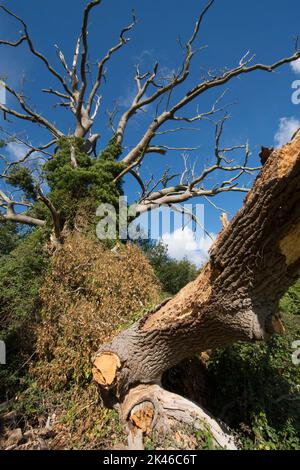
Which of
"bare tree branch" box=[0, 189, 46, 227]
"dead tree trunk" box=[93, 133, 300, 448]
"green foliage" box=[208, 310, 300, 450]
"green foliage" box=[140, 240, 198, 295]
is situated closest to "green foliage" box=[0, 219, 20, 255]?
"bare tree branch" box=[0, 189, 46, 227]

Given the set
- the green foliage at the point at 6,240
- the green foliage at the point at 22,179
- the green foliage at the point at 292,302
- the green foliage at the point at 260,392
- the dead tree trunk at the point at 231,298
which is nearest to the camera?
the dead tree trunk at the point at 231,298

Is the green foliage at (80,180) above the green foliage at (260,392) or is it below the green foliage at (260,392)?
above

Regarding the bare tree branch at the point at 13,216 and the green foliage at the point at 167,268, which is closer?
the bare tree branch at the point at 13,216

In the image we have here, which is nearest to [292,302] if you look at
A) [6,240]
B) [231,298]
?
[231,298]

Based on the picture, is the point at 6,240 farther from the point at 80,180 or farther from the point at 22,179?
the point at 80,180

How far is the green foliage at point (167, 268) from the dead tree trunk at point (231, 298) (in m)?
7.41

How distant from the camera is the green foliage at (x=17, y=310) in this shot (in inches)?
213

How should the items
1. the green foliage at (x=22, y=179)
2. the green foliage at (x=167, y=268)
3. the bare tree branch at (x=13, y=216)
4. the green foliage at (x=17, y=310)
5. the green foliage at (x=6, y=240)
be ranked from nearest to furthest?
the green foliage at (x=17, y=310), the green foliage at (x=6, y=240), the green foliage at (x=22, y=179), the bare tree branch at (x=13, y=216), the green foliage at (x=167, y=268)

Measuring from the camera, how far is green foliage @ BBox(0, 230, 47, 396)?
17.7 ft

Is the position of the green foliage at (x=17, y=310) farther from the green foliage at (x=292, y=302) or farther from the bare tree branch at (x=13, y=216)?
the green foliage at (x=292, y=302)

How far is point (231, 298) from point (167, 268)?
28.3 ft

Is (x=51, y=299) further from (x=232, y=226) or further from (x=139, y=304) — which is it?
(x=232, y=226)

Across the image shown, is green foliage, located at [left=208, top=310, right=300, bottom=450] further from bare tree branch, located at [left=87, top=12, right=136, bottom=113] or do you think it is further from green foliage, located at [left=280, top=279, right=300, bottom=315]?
bare tree branch, located at [left=87, top=12, right=136, bottom=113]

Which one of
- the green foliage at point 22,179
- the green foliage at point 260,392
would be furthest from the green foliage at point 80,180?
the green foliage at point 260,392
